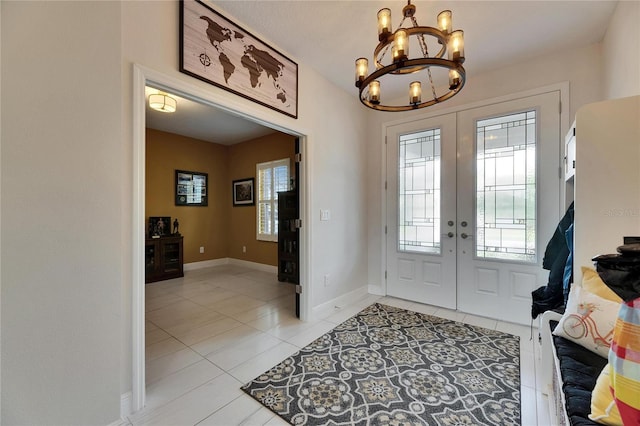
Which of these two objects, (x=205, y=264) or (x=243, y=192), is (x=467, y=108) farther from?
(x=205, y=264)

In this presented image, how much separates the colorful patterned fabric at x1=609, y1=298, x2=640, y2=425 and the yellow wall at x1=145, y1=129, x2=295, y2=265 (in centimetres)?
469

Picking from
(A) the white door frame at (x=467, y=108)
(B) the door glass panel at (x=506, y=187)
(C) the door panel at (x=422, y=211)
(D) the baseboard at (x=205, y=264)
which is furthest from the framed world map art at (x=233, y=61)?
(D) the baseboard at (x=205, y=264)

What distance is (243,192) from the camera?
19.0 ft

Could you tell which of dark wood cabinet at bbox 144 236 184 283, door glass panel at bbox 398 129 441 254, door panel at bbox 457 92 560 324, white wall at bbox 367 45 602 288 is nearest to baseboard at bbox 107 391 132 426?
white wall at bbox 367 45 602 288

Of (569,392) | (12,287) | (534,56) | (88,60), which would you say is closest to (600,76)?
(534,56)

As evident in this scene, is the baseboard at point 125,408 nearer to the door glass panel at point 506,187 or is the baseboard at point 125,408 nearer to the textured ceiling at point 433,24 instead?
the textured ceiling at point 433,24

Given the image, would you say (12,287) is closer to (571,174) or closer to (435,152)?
(571,174)

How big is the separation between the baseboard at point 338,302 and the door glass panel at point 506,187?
61.9 inches

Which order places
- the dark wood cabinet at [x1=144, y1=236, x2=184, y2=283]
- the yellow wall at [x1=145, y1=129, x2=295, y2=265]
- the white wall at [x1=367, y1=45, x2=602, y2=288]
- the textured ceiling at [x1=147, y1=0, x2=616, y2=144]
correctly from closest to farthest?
the textured ceiling at [x1=147, y1=0, x2=616, y2=144] < the white wall at [x1=367, y1=45, x2=602, y2=288] < the dark wood cabinet at [x1=144, y1=236, x2=184, y2=283] < the yellow wall at [x1=145, y1=129, x2=295, y2=265]

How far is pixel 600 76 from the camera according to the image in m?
2.39

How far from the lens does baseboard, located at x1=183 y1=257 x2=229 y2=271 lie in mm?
5352

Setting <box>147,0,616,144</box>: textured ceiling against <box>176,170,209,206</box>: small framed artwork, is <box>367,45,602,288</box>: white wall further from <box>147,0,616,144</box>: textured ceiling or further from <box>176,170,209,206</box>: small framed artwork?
<box>176,170,209,206</box>: small framed artwork

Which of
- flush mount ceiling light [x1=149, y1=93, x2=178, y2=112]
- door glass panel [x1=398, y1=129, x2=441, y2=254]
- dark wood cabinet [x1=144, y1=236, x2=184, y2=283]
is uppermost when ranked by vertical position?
flush mount ceiling light [x1=149, y1=93, x2=178, y2=112]

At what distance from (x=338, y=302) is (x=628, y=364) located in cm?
270
